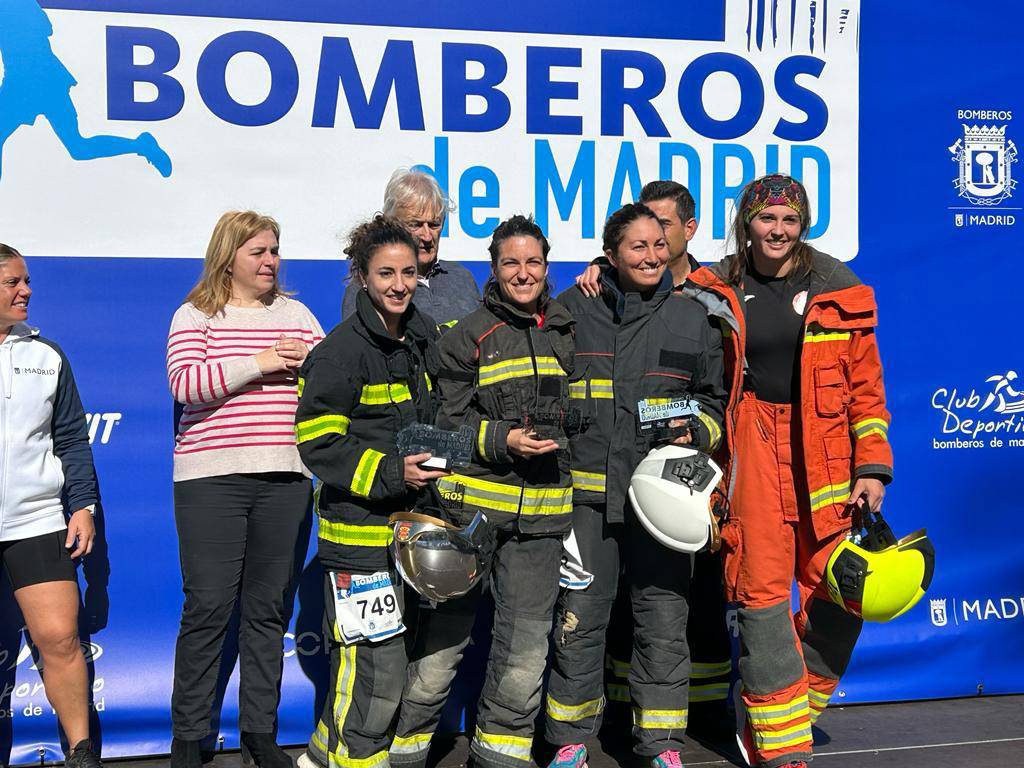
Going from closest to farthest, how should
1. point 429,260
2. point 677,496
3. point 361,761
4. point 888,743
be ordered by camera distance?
point 361,761
point 677,496
point 429,260
point 888,743

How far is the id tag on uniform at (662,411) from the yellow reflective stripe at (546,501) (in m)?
0.34

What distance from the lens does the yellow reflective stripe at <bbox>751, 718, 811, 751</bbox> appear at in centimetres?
395

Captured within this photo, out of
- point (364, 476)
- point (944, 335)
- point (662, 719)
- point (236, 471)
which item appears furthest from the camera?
point (944, 335)

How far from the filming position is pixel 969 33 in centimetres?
504

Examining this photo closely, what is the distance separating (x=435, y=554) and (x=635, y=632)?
0.89 meters

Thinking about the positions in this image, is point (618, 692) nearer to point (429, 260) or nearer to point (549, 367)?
point (549, 367)

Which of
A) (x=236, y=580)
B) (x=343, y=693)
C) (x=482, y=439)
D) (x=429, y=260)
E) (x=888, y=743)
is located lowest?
(x=888, y=743)

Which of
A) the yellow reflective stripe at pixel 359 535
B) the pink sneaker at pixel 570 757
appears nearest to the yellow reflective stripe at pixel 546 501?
the yellow reflective stripe at pixel 359 535

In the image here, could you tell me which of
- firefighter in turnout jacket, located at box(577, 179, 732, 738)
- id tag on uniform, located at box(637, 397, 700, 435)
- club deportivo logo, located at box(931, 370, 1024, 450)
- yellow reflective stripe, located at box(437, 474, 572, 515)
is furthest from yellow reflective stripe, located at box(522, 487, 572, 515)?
club deportivo logo, located at box(931, 370, 1024, 450)

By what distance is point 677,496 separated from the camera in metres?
3.69

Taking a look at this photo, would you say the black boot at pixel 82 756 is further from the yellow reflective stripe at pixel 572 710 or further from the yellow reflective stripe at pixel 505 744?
the yellow reflective stripe at pixel 572 710

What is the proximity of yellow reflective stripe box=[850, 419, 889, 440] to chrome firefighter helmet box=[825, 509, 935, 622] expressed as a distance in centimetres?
27

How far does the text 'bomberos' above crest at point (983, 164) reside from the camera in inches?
200

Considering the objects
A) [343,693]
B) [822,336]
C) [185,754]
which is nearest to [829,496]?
[822,336]
